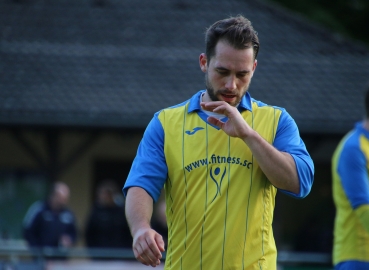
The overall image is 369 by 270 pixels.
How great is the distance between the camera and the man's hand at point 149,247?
2.98m

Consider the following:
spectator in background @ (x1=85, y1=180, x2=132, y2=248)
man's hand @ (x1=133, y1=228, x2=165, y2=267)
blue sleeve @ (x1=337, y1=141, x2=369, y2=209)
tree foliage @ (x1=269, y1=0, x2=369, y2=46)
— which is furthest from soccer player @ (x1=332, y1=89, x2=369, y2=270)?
tree foliage @ (x1=269, y1=0, x2=369, y2=46)

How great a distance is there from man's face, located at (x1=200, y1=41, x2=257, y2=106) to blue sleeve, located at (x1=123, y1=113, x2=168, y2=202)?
33cm

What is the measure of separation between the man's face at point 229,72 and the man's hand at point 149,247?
728 mm

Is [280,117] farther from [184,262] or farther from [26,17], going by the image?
[26,17]

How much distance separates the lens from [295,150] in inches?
131

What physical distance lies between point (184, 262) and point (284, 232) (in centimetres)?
1198

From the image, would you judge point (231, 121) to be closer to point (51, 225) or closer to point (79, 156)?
point (51, 225)

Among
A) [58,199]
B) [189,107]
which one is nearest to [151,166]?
[189,107]

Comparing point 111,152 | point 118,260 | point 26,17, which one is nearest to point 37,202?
point 111,152

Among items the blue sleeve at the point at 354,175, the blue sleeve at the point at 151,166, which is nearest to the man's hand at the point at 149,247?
the blue sleeve at the point at 151,166

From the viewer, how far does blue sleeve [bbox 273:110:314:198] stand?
324 centimetres

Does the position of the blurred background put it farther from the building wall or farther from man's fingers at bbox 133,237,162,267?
man's fingers at bbox 133,237,162,267

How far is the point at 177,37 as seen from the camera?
51.2 ft

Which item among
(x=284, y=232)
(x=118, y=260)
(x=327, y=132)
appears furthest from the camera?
(x=284, y=232)
